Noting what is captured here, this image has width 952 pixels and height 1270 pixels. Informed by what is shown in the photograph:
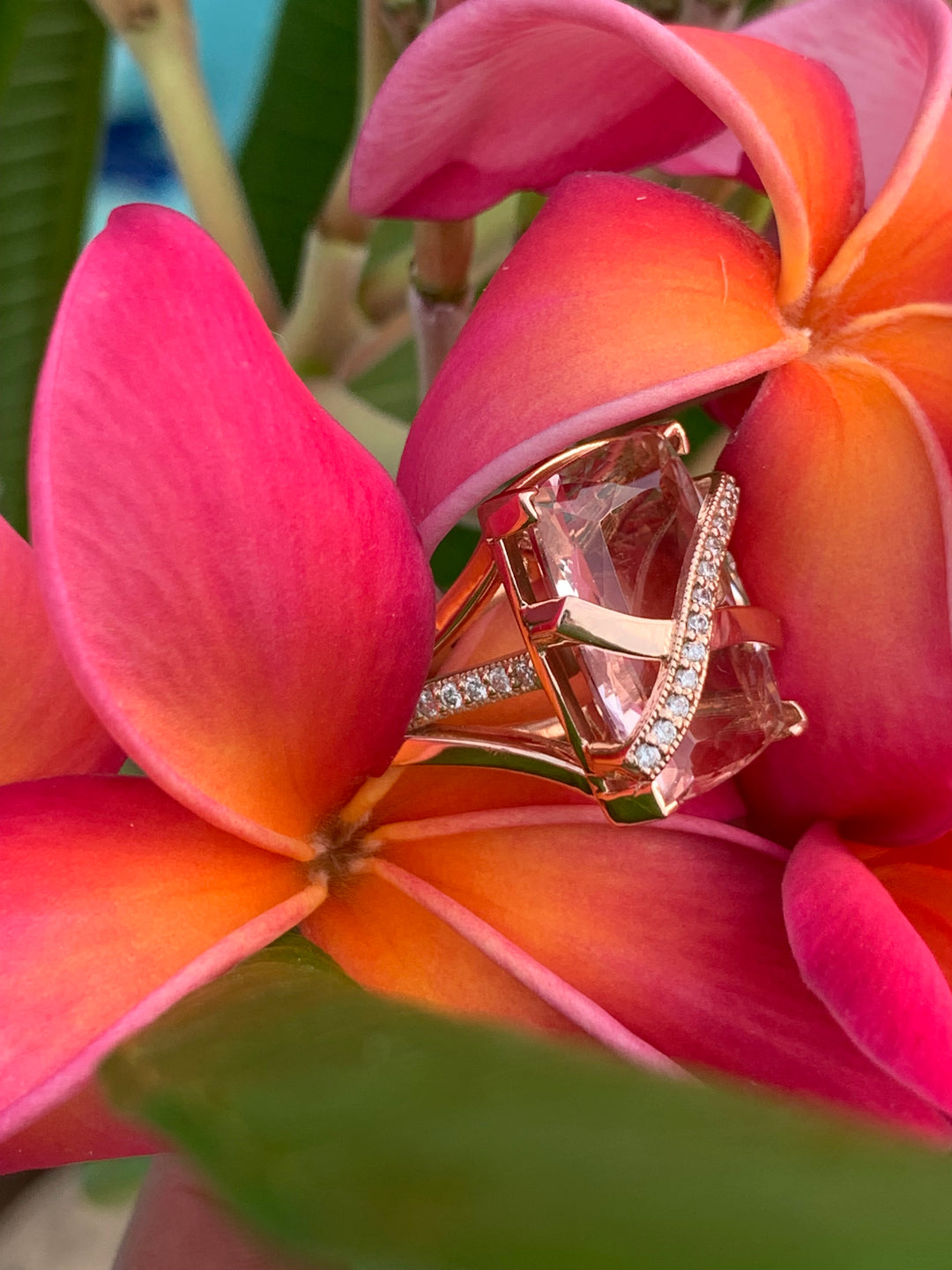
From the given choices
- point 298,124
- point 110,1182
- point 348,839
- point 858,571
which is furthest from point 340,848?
point 298,124

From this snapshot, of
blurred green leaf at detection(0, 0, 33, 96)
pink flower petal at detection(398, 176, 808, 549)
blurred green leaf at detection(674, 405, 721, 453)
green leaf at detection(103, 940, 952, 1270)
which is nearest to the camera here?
green leaf at detection(103, 940, 952, 1270)

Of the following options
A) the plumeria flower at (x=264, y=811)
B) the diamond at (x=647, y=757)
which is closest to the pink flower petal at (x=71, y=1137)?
the plumeria flower at (x=264, y=811)

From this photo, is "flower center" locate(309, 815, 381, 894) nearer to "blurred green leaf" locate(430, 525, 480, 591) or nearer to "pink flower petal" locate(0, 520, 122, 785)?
"pink flower petal" locate(0, 520, 122, 785)

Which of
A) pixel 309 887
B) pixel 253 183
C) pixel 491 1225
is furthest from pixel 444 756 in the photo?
pixel 253 183

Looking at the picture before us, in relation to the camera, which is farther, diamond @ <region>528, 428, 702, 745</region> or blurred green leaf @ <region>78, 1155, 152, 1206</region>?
blurred green leaf @ <region>78, 1155, 152, 1206</region>

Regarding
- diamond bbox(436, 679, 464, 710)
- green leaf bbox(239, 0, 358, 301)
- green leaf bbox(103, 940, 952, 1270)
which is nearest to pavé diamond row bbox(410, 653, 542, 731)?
diamond bbox(436, 679, 464, 710)

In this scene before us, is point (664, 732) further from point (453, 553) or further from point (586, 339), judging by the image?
point (453, 553)
